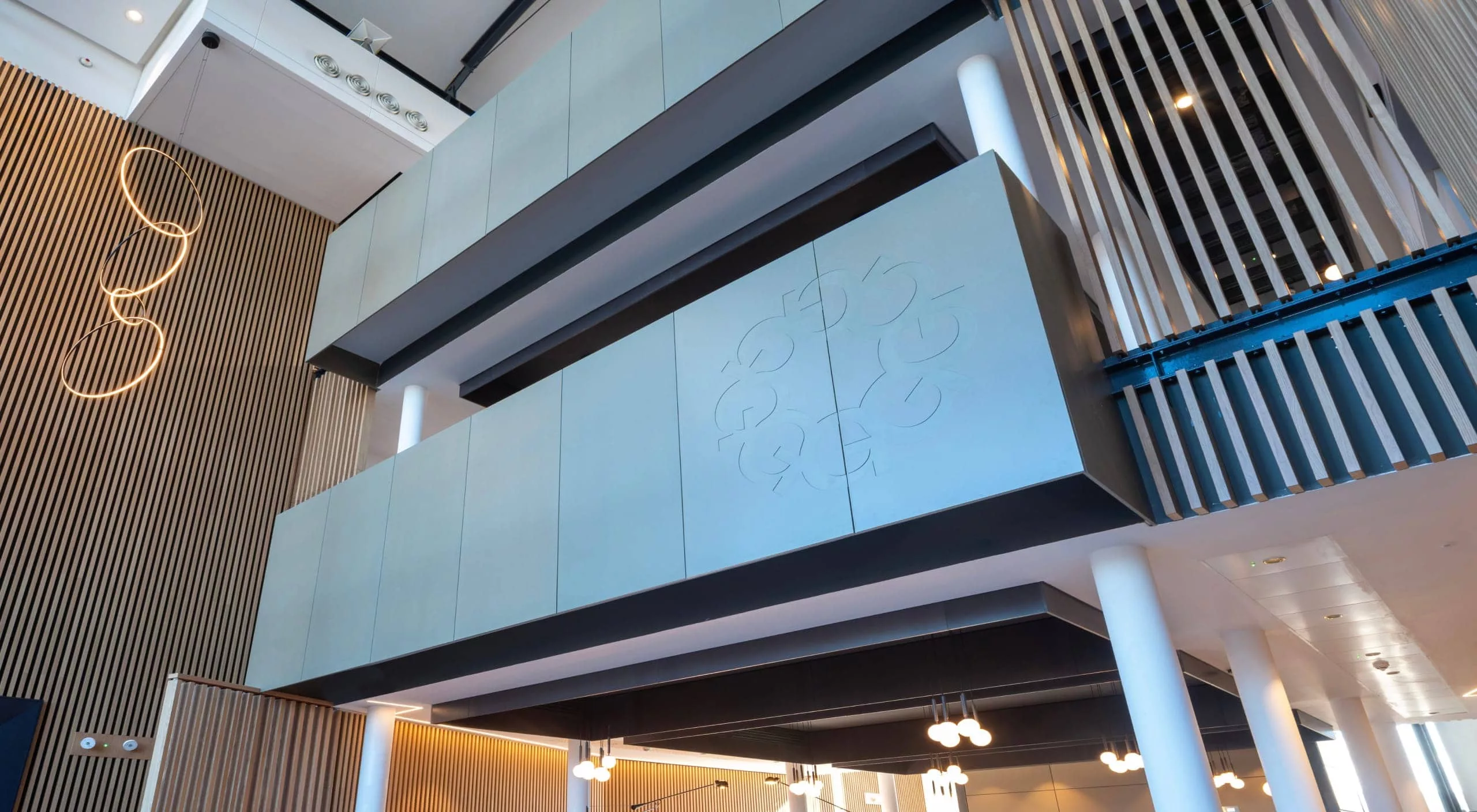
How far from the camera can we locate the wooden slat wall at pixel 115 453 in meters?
6.82

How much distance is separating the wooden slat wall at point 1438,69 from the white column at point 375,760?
798 cm

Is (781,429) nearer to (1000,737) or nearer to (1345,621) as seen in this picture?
(1345,621)

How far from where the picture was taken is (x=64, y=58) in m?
8.38

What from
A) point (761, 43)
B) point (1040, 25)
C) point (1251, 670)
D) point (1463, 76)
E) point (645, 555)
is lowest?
point (1251, 670)

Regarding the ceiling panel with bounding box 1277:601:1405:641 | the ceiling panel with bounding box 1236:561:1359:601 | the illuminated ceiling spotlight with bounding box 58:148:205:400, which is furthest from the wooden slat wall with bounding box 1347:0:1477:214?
the illuminated ceiling spotlight with bounding box 58:148:205:400

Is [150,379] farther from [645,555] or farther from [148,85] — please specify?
[645,555]

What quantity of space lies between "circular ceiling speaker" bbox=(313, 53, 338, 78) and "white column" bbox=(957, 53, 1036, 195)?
21.5 ft

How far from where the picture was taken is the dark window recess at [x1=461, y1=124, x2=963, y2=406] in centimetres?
590

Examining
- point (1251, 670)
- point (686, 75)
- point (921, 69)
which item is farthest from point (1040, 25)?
point (1251, 670)

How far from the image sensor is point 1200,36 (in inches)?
165

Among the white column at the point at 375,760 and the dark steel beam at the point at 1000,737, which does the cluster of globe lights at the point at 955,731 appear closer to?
the dark steel beam at the point at 1000,737

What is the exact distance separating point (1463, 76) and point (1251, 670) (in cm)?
421

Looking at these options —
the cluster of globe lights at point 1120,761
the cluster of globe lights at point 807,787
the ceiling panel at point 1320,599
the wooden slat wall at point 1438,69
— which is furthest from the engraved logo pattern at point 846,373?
the cluster of globe lights at point 807,787

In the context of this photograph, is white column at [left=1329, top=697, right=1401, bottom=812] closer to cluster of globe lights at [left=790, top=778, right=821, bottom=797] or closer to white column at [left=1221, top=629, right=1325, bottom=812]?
white column at [left=1221, top=629, right=1325, bottom=812]
